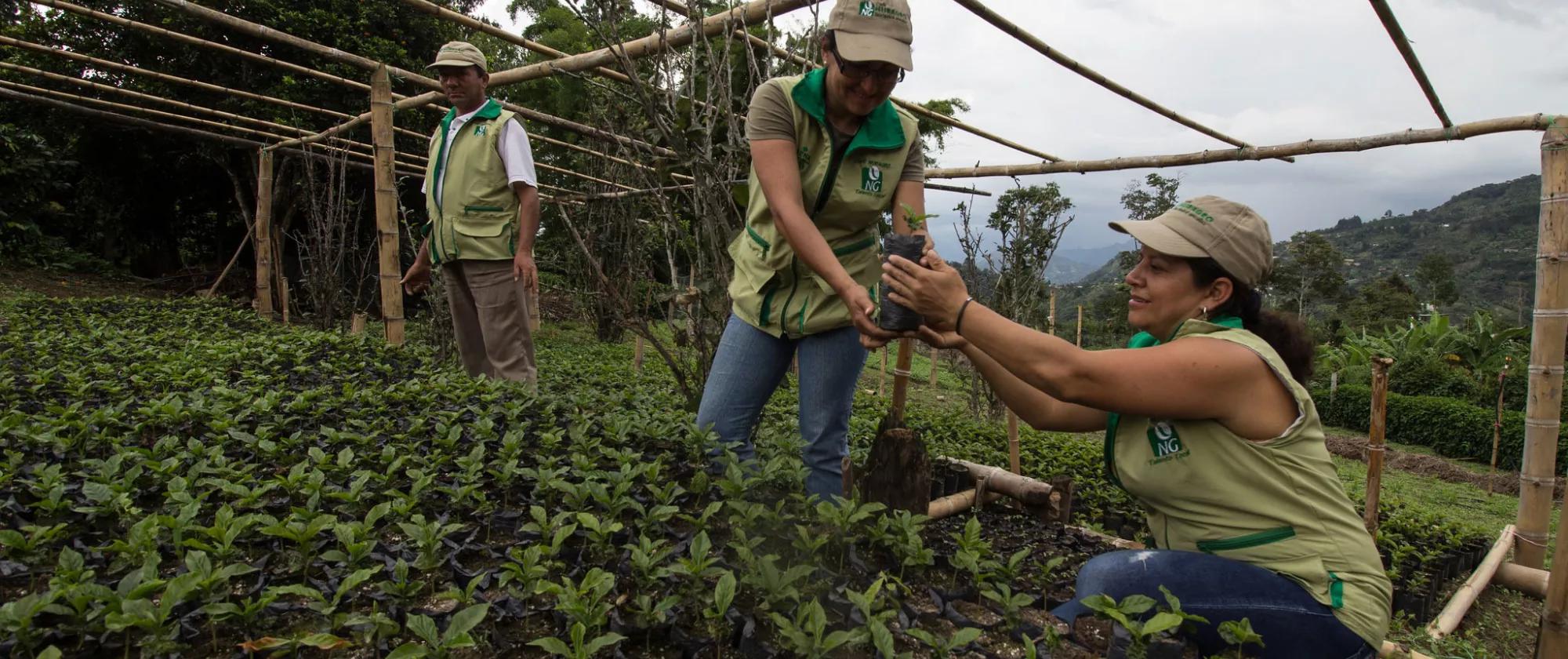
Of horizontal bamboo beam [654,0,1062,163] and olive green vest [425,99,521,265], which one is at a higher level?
horizontal bamboo beam [654,0,1062,163]

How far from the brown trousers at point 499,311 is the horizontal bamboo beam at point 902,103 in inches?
62.2

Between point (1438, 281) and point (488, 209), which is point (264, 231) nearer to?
point (488, 209)

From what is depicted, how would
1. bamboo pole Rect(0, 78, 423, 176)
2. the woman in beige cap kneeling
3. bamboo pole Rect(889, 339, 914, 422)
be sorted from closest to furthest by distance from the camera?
the woman in beige cap kneeling → bamboo pole Rect(889, 339, 914, 422) → bamboo pole Rect(0, 78, 423, 176)

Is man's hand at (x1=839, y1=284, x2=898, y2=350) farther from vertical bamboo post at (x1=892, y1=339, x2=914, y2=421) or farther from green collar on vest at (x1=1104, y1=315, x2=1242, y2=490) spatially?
green collar on vest at (x1=1104, y1=315, x2=1242, y2=490)

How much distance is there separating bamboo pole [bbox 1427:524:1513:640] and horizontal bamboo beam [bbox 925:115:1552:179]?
2.27 metres

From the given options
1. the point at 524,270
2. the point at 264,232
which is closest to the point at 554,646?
the point at 524,270

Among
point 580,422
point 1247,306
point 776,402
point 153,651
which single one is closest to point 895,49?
point 1247,306

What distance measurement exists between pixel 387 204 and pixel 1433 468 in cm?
1250

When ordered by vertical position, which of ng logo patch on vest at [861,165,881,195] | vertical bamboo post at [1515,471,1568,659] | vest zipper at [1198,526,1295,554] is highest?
ng logo patch on vest at [861,165,881,195]

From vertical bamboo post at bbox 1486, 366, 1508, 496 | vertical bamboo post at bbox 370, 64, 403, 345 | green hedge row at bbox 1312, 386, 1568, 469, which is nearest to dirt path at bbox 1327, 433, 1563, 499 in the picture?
vertical bamboo post at bbox 1486, 366, 1508, 496

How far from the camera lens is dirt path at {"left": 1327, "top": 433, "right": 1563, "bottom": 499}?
914 cm

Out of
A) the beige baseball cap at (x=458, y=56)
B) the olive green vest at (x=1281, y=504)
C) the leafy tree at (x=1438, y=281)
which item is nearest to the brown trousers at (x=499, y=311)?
the beige baseball cap at (x=458, y=56)

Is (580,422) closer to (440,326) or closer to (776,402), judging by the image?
(776,402)

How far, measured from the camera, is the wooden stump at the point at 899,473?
7.44 feet
